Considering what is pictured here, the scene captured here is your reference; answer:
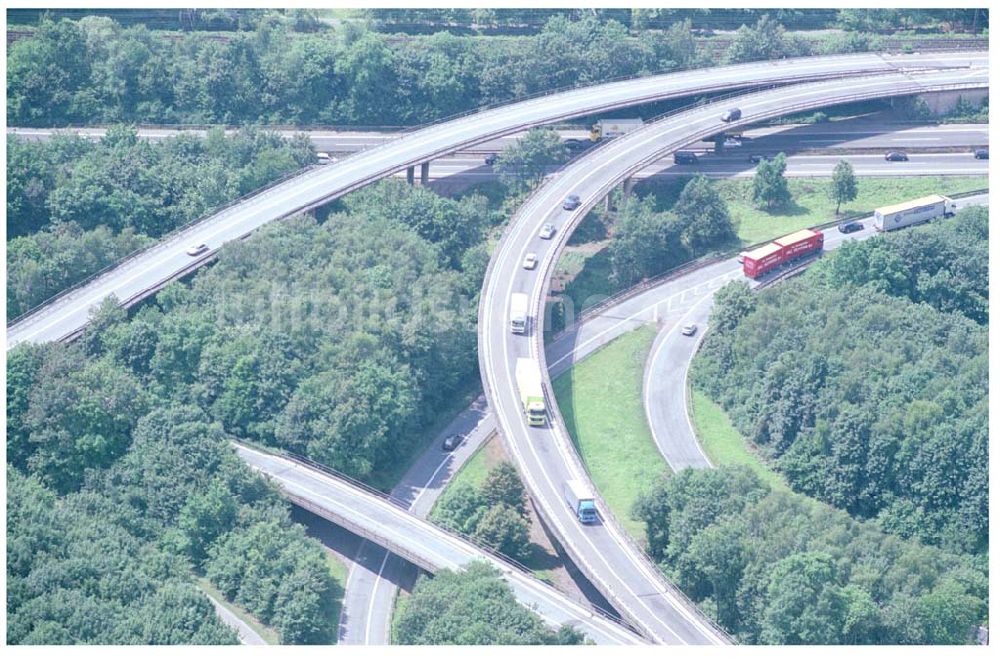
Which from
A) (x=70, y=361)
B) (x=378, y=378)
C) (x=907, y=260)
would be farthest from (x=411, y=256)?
(x=907, y=260)

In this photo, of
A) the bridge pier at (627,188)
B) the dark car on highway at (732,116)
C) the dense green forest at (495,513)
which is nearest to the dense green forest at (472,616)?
the dense green forest at (495,513)

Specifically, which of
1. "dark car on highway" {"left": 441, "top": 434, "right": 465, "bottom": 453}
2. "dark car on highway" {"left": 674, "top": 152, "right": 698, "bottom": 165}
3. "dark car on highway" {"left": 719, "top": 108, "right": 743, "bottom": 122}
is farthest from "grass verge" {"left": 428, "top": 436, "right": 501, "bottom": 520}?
"dark car on highway" {"left": 719, "top": 108, "right": 743, "bottom": 122}

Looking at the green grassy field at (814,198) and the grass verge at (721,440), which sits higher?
the green grassy field at (814,198)

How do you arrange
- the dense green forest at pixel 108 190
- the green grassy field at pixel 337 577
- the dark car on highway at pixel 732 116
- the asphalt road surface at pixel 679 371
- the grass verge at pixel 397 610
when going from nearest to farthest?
the grass verge at pixel 397 610 < the green grassy field at pixel 337 577 < the asphalt road surface at pixel 679 371 < the dense green forest at pixel 108 190 < the dark car on highway at pixel 732 116

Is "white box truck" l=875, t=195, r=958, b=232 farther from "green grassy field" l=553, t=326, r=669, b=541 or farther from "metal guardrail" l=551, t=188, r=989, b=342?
"green grassy field" l=553, t=326, r=669, b=541

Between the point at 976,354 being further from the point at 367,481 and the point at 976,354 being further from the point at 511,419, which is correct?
the point at 367,481

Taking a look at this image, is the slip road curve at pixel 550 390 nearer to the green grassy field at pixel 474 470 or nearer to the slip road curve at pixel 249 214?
the green grassy field at pixel 474 470

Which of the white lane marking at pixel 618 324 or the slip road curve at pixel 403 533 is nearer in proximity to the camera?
the slip road curve at pixel 403 533
